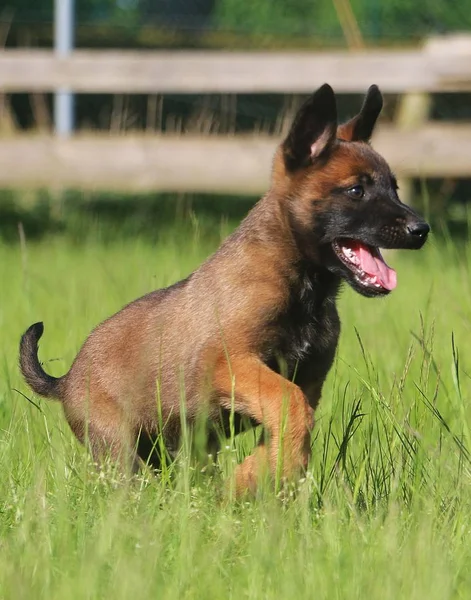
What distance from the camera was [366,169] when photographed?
3.82 m

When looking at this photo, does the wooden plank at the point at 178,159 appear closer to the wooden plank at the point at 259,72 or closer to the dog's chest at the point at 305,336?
the wooden plank at the point at 259,72

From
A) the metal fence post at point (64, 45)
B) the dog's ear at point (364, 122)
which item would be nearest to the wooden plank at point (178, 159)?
the metal fence post at point (64, 45)

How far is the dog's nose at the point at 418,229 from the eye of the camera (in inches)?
145

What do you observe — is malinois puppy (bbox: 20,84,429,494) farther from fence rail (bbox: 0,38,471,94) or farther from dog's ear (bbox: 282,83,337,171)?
fence rail (bbox: 0,38,471,94)

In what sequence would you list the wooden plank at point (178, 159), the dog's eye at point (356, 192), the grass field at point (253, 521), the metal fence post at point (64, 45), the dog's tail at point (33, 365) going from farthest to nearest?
the metal fence post at point (64, 45) → the wooden plank at point (178, 159) → the dog's tail at point (33, 365) → the dog's eye at point (356, 192) → the grass field at point (253, 521)

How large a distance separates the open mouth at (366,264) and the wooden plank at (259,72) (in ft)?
16.0

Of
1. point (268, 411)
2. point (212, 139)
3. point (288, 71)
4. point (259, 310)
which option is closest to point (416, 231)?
point (259, 310)

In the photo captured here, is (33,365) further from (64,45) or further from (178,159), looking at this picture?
(64,45)

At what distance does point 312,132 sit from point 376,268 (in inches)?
19.6

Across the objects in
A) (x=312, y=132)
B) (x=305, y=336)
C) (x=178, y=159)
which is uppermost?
(x=312, y=132)

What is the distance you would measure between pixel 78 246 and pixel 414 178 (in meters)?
2.59

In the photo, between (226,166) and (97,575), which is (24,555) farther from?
(226,166)

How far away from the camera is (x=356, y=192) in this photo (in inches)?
149

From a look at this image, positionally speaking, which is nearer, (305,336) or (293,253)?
(305,336)
